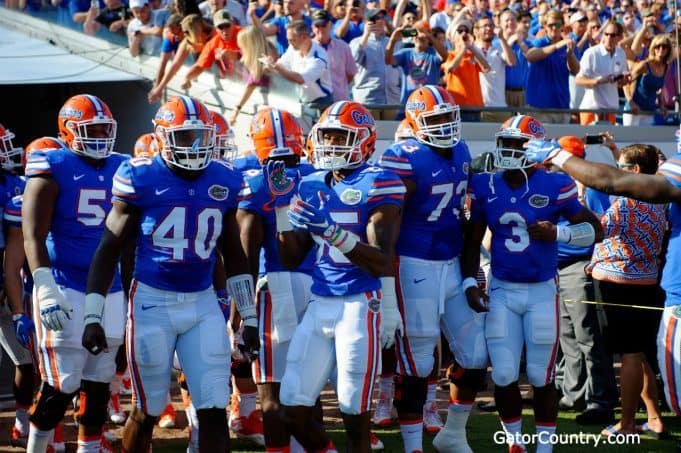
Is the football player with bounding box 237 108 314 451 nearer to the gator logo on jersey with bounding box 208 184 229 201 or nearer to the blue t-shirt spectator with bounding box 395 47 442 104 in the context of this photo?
the gator logo on jersey with bounding box 208 184 229 201

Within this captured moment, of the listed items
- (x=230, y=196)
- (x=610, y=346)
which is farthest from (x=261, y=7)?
(x=230, y=196)

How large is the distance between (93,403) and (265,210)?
1354mm

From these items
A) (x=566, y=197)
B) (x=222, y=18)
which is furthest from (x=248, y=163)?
(x=222, y=18)

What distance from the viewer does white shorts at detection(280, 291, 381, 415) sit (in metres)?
5.22

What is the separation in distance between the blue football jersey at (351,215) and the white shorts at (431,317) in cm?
76

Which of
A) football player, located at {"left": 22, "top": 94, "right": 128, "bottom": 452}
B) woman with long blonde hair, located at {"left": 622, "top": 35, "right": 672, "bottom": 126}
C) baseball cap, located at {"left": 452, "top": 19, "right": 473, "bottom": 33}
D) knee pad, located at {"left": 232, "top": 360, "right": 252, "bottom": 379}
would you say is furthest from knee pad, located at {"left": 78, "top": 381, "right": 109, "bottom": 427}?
woman with long blonde hair, located at {"left": 622, "top": 35, "right": 672, "bottom": 126}

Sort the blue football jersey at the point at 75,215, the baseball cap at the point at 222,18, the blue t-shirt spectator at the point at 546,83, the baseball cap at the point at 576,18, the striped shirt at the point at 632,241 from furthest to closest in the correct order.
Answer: the baseball cap at the point at 576,18
the blue t-shirt spectator at the point at 546,83
the baseball cap at the point at 222,18
the striped shirt at the point at 632,241
the blue football jersey at the point at 75,215

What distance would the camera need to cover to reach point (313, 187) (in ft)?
18.0

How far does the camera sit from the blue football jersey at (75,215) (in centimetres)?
580

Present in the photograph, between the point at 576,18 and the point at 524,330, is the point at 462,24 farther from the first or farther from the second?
the point at 524,330

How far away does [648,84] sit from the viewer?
41.6 ft

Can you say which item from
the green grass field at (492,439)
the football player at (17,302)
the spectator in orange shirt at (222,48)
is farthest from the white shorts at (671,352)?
the spectator in orange shirt at (222,48)

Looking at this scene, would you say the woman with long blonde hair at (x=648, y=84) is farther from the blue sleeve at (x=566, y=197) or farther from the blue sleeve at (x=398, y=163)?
the blue sleeve at (x=398, y=163)

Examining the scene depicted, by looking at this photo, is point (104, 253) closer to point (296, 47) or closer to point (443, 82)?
point (296, 47)
